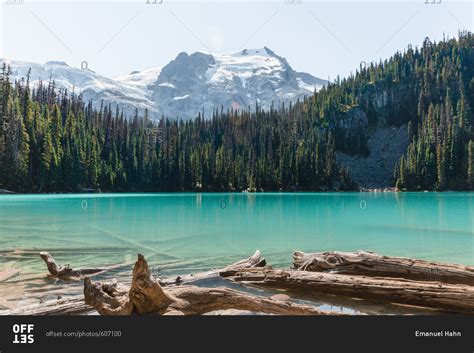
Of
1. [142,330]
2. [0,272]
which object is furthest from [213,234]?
[142,330]

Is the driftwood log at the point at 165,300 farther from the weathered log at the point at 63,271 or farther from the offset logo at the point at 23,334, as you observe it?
the weathered log at the point at 63,271

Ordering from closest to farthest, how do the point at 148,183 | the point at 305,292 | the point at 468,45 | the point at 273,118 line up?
the point at 305,292 → the point at 148,183 → the point at 273,118 → the point at 468,45

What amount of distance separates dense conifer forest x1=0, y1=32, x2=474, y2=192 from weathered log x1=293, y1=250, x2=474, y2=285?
71.9 metres

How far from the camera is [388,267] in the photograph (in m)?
8.91

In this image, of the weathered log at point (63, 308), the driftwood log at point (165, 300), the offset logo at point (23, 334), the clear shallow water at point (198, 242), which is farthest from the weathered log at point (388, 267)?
the offset logo at point (23, 334)

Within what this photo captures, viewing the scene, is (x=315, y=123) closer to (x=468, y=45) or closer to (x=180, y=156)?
(x=180, y=156)

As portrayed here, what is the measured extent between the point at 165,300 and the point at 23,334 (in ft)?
7.32

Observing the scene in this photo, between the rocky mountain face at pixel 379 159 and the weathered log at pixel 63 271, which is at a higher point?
the rocky mountain face at pixel 379 159

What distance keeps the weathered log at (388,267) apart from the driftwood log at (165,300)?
3021 millimetres

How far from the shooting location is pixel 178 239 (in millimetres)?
20906

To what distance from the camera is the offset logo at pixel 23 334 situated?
4.05 m

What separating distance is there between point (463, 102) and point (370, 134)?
101 ft

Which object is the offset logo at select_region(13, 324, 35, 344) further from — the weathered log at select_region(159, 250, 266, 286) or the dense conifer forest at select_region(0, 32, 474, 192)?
the dense conifer forest at select_region(0, 32, 474, 192)

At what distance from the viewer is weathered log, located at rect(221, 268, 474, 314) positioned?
7.21 meters
